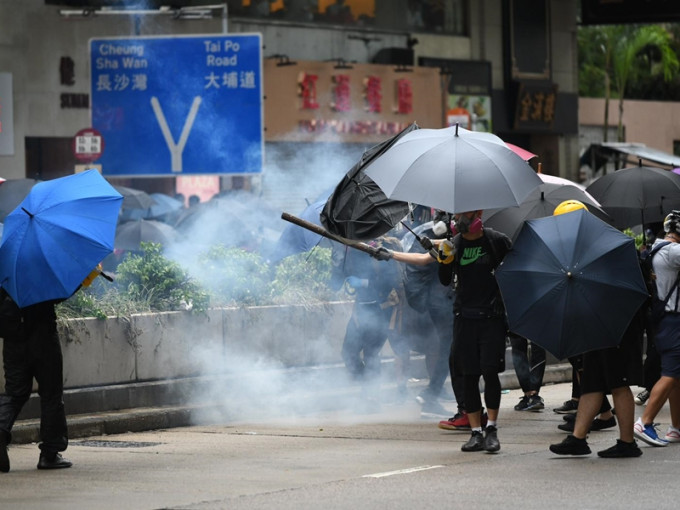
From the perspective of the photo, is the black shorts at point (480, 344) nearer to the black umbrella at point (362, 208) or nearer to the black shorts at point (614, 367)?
the black shorts at point (614, 367)

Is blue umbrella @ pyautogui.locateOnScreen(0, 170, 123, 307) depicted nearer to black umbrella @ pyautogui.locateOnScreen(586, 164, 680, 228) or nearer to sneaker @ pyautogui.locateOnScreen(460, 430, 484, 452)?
sneaker @ pyautogui.locateOnScreen(460, 430, 484, 452)

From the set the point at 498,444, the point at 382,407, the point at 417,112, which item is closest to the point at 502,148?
the point at 498,444

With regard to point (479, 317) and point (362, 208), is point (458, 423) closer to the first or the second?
point (479, 317)

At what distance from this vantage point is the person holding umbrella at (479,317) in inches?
344

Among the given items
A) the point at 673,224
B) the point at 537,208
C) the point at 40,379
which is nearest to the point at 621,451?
the point at 673,224

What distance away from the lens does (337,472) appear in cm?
809

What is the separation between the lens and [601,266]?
8.23 m

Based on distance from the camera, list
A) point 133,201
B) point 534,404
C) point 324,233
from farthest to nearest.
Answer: point 133,201
point 534,404
point 324,233

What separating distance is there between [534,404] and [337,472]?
369 centimetres

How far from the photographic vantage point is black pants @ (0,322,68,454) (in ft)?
28.1

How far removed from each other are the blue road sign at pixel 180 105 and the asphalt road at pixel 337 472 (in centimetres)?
577

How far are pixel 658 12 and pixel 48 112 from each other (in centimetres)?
1070

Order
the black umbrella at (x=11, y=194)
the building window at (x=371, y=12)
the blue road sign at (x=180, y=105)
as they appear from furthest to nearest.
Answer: the building window at (x=371, y=12) → the blue road sign at (x=180, y=105) → the black umbrella at (x=11, y=194)

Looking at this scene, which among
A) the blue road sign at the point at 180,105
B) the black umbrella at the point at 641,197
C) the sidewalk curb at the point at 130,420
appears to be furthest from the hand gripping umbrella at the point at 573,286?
the blue road sign at the point at 180,105
